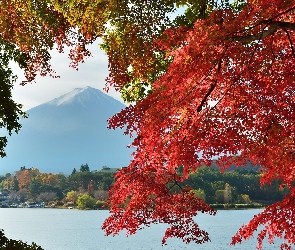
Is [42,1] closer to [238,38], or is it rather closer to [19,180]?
[238,38]

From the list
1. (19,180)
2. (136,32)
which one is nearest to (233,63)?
(136,32)

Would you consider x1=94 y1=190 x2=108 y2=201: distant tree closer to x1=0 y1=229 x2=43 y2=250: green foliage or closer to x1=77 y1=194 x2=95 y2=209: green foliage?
x1=77 y1=194 x2=95 y2=209: green foliage

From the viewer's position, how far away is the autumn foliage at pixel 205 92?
17.4 ft

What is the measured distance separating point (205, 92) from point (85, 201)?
241 feet

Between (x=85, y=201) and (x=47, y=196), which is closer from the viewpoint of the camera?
(x=85, y=201)

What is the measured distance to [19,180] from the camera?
111312mm

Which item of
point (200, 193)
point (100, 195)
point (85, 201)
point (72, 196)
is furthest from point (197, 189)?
point (72, 196)

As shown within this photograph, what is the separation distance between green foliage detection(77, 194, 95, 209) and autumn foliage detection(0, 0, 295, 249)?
68.8 metres

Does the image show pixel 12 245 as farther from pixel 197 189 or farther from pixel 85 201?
pixel 85 201

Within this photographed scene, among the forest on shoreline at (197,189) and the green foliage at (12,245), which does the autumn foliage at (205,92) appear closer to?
the green foliage at (12,245)

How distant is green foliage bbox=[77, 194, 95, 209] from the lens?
7606 cm

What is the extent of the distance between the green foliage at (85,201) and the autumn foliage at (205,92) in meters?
68.8

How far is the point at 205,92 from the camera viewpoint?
5867 mm

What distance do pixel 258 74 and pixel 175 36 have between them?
1270 millimetres
